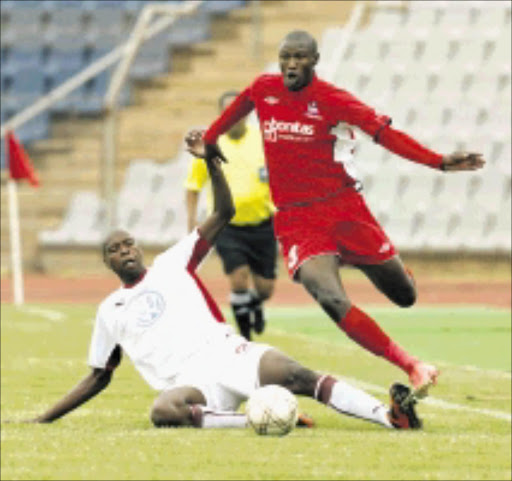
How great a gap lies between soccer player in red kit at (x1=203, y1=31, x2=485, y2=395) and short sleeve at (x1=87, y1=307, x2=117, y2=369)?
3.42 feet

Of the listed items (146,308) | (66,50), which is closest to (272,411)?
(146,308)

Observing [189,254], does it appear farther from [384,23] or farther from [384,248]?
[384,23]

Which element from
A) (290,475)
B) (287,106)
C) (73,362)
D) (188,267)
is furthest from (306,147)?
(73,362)

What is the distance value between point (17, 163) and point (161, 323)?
12.8 metres

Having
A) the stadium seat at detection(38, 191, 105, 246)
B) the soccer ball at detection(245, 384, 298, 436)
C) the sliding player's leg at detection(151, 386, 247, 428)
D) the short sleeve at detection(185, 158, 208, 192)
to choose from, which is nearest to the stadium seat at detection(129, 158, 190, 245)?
the stadium seat at detection(38, 191, 105, 246)

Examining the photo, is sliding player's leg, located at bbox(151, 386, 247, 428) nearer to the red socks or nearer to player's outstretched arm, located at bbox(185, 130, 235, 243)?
the red socks

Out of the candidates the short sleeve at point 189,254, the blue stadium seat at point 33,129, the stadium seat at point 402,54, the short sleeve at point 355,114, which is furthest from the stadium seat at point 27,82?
the short sleeve at point 355,114

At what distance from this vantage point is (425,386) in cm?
782

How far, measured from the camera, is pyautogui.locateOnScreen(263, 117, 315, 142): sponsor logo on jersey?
861 cm

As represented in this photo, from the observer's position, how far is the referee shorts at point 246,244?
44.0 ft

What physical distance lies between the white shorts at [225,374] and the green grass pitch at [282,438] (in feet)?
0.85

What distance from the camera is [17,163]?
2069 cm

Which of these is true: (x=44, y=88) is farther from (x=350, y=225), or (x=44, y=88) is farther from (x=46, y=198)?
(x=350, y=225)

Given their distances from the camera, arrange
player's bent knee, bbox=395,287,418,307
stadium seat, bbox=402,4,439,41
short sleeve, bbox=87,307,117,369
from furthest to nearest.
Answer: stadium seat, bbox=402,4,439,41 < player's bent knee, bbox=395,287,418,307 < short sleeve, bbox=87,307,117,369
